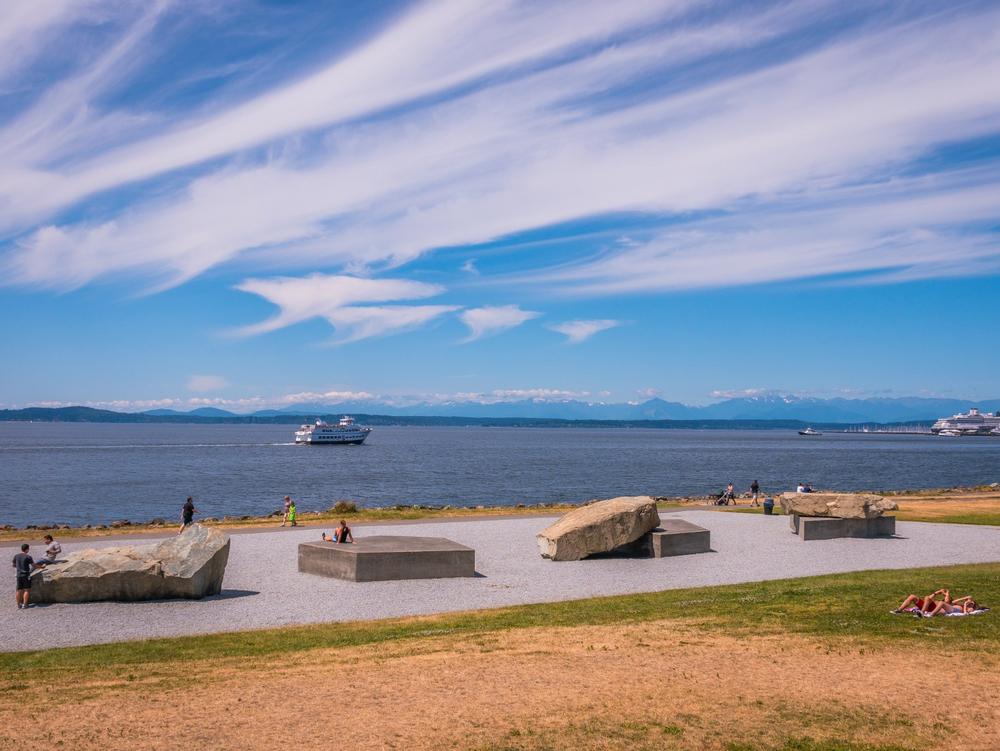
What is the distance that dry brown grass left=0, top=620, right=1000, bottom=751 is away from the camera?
9.05m

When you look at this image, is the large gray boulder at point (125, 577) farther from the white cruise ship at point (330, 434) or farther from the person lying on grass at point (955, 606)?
the white cruise ship at point (330, 434)

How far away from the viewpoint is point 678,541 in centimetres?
2534

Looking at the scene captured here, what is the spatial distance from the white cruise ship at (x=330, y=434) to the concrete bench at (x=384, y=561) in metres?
131

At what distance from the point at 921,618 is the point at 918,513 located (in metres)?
25.0

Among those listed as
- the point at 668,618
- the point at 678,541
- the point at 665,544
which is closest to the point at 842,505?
the point at 678,541

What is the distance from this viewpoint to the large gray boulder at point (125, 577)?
695 inches

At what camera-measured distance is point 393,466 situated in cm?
9488

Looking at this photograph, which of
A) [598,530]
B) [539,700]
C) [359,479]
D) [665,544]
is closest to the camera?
[539,700]

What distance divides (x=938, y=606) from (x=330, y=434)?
14155 cm

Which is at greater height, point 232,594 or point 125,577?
point 125,577

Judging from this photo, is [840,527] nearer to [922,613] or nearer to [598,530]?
[598,530]

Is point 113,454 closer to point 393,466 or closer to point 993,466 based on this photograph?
point 393,466

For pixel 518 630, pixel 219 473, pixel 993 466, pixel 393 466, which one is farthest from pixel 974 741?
pixel 993 466

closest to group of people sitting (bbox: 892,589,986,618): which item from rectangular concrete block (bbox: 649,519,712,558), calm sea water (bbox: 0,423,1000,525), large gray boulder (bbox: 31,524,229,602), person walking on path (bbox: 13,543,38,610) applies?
rectangular concrete block (bbox: 649,519,712,558)
